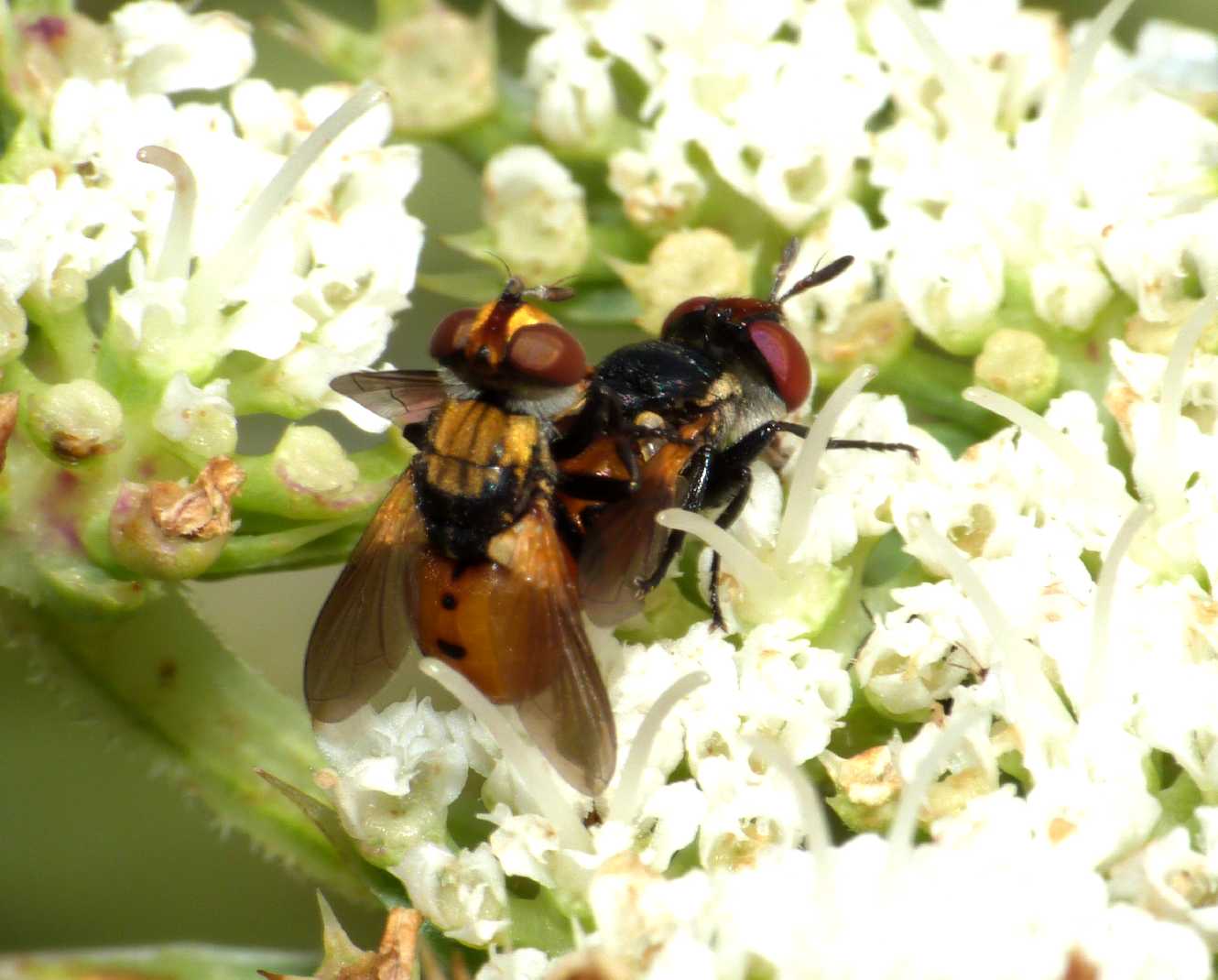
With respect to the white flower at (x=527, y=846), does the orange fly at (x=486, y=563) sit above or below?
above

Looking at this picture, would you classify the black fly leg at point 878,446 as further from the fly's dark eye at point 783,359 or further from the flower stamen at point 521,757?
the flower stamen at point 521,757

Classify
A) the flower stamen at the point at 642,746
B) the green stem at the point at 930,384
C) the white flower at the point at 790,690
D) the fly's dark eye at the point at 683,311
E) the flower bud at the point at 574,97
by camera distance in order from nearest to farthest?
the flower stamen at the point at 642,746
the white flower at the point at 790,690
the fly's dark eye at the point at 683,311
the green stem at the point at 930,384
the flower bud at the point at 574,97

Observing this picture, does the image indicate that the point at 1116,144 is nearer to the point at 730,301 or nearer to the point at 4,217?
the point at 730,301

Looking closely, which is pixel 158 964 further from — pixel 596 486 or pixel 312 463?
pixel 596 486

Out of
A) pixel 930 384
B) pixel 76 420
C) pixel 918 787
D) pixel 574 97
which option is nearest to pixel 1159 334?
pixel 930 384

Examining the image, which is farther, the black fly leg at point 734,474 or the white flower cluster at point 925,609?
the black fly leg at point 734,474

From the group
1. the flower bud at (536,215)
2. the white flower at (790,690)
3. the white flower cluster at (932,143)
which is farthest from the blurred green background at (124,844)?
the white flower at (790,690)

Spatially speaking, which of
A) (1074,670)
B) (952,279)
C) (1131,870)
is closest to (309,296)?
(952,279)
